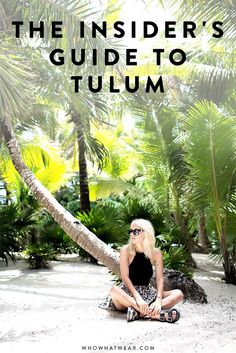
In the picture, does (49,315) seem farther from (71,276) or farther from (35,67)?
(35,67)

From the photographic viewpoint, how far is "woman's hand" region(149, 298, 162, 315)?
4.26 m

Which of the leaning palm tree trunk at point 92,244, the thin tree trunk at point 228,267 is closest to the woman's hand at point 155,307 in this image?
the leaning palm tree trunk at point 92,244

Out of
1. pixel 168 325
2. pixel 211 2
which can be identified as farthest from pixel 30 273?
pixel 211 2

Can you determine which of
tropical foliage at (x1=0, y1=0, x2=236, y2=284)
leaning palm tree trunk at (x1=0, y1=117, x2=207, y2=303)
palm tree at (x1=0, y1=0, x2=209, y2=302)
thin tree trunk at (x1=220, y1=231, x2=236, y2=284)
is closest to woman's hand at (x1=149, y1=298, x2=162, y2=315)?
leaning palm tree trunk at (x1=0, y1=117, x2=207, y2=303)

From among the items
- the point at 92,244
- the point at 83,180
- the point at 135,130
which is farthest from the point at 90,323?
the point at 83,180

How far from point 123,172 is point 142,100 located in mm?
6560

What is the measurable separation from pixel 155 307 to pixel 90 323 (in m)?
0.65

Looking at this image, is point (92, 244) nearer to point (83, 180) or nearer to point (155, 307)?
point (155, 307)

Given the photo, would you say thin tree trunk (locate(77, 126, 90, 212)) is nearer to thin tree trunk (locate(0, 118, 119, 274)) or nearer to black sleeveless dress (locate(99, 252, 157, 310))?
thin tree trunk (locate(0, 118, 119, 274))

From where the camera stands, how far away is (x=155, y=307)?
427cm

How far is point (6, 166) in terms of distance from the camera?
11.3 m

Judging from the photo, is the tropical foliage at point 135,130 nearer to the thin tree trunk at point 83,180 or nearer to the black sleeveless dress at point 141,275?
the thin tree trunk at point 83,180

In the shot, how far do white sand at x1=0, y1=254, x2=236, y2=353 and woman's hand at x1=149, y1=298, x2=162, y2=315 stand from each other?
0.31ft

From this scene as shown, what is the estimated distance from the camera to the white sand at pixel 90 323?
3.78 metres
